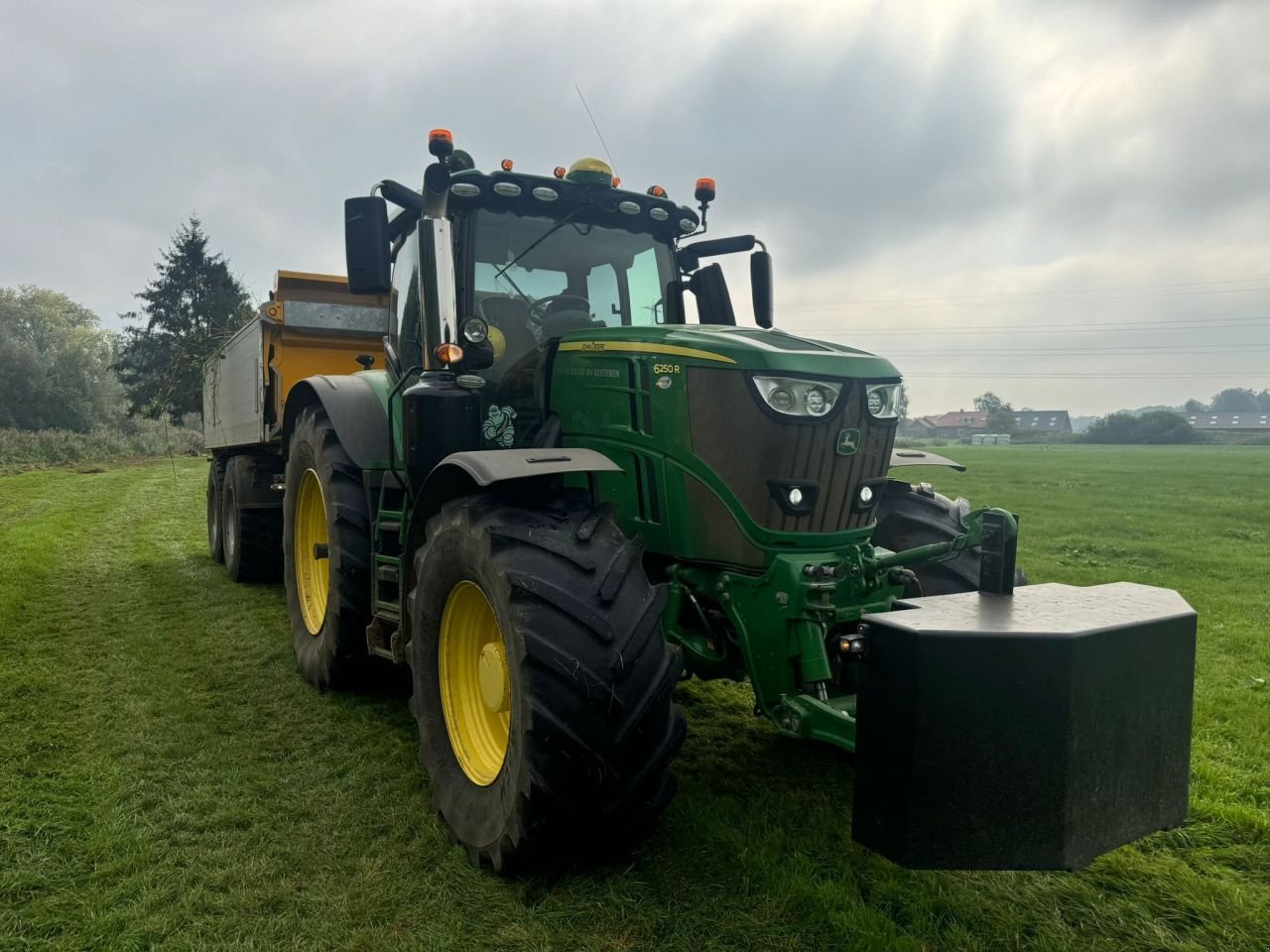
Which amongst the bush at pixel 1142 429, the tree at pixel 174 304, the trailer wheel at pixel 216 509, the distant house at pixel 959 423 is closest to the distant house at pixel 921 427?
the distant house at pixel 959 423

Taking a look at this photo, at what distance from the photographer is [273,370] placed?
7906mm

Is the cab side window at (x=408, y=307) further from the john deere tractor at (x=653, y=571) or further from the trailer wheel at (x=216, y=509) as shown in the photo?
the trailer wheel at (x=216, y=509)

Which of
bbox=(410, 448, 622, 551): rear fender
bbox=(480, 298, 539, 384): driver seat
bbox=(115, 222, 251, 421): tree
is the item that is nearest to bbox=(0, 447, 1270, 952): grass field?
bbox=(410, 448, 622, 551): rear fender

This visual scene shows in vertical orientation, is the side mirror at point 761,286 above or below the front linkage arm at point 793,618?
above

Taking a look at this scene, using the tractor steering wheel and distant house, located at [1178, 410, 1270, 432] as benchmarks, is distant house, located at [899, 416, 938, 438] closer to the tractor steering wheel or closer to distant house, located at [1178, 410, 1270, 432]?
distant house, located at [1178, 410, 1270, 432]

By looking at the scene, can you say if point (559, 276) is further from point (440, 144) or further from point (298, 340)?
point (298, 340)

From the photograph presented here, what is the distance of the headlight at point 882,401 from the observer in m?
3.72

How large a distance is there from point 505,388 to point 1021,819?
2888 mm

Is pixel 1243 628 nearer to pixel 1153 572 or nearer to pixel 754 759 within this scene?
pixel 1153 572

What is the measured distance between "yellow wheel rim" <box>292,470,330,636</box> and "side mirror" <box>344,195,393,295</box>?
203 centimetres

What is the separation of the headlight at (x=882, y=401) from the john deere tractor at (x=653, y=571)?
13 mm

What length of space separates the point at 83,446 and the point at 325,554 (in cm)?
3179

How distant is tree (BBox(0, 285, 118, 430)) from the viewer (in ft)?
146

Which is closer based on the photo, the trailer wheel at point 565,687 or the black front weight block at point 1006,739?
the black front weight block at point 1006,739
